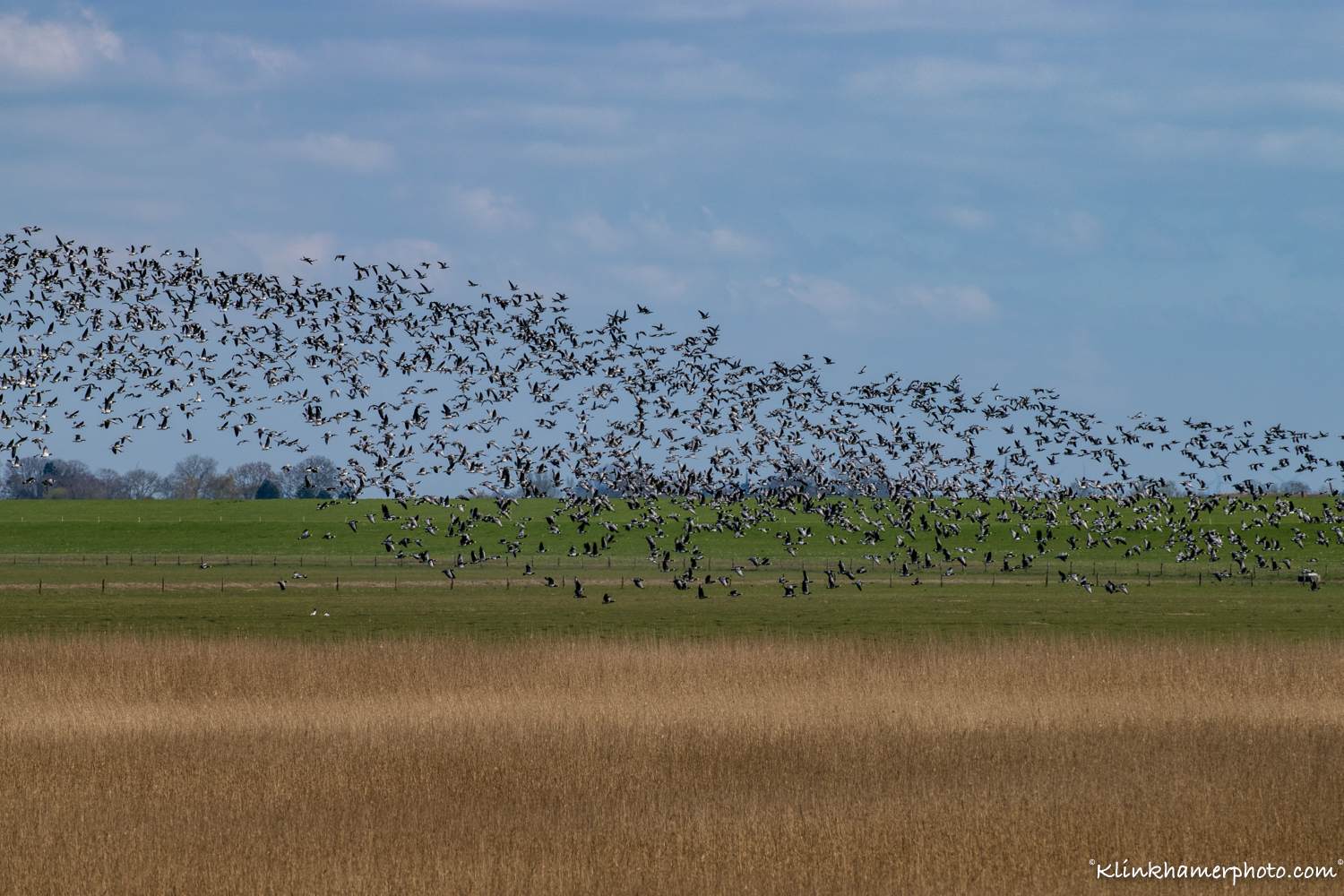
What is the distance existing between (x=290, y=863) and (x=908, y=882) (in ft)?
25.4

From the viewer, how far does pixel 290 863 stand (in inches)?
696

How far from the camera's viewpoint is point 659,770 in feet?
81.8

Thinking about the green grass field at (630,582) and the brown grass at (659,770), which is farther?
the green grass field at (630,582)

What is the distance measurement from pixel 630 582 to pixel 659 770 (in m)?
72.8

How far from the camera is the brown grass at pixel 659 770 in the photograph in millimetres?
17797

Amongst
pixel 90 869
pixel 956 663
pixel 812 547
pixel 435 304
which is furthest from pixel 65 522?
pixel 90 869

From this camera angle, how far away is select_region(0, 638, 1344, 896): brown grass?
17797 mm

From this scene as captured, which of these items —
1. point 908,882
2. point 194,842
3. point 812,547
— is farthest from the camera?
point 812,547

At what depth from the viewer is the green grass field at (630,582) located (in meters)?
59.8

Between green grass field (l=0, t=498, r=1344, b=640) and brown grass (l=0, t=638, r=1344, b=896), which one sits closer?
brown grass (l=0, t=638, r=1344, b=896)

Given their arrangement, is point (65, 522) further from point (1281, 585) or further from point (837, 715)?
point (837, 715)

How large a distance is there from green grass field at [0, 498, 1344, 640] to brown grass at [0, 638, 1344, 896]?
12801mm

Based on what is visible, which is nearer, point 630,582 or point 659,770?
point 659,770

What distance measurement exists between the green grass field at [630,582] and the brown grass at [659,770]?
1280 cm
